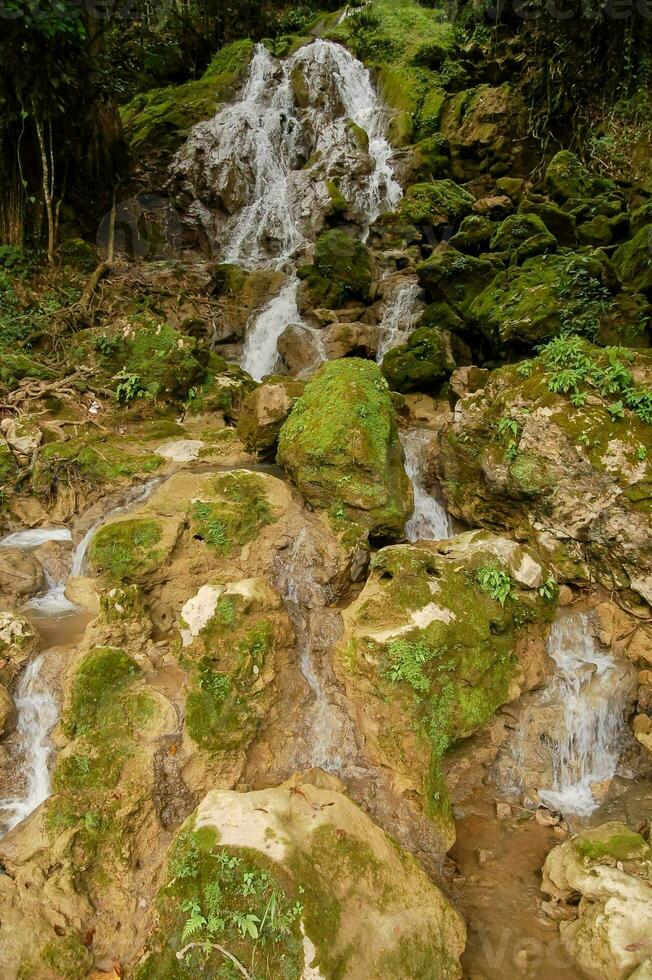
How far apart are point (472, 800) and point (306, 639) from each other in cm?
215

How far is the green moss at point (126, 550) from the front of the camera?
5.82 meters

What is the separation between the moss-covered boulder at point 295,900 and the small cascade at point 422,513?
3930mm

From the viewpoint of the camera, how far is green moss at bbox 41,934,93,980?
11.2ft

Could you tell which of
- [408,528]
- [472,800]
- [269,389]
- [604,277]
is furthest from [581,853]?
[604,277]

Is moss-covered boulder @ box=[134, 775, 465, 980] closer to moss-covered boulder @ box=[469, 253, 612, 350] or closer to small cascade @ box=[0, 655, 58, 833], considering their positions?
small cascade @ box=[0, 655, 58, 833]

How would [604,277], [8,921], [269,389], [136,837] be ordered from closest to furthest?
[8,921] → [136,837] → [269,389] → [604,277]

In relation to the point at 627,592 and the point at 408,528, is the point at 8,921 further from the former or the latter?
the point at 627,592

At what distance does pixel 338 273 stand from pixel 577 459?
846 cm

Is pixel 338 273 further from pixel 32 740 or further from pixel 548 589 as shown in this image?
pixel 32 740

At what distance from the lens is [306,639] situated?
5473mm

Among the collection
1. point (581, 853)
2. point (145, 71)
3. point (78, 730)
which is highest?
point (145, 71)

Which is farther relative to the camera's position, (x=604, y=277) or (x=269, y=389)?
(x=604, y=277)

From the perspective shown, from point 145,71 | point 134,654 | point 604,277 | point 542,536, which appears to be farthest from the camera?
point 145,71

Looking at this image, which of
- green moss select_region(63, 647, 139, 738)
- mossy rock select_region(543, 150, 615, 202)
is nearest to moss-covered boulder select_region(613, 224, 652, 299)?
mossy rock select_region(543, 150, 615, 202)
